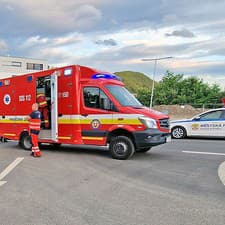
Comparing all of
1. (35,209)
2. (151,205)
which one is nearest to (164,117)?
(151,205)

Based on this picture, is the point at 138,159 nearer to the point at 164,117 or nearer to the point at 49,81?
the point at 164,117

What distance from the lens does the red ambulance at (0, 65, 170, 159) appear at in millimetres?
9148

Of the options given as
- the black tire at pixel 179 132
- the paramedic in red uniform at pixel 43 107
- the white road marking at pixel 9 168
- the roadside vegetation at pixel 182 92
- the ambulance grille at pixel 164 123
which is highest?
the roadside vegetation at pixel 182 92

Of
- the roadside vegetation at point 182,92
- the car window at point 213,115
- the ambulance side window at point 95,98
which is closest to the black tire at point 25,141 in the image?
the ambulance side window at point 95,98

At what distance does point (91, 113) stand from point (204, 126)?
6933mm

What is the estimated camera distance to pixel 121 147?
9305 millimetres

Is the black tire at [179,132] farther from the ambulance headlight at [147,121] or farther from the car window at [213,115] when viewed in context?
the ambulance headlight at [147,121]

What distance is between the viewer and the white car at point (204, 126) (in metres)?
14.5

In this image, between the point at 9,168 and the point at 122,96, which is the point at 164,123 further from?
the point at 9,168

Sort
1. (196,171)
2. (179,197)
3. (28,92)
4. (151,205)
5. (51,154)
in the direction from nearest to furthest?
(151,205)
(179,197)
(196,171)
(51,154)
(28,92)

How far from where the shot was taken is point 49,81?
11.0m

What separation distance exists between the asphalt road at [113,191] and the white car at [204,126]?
498cm

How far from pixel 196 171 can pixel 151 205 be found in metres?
3.01

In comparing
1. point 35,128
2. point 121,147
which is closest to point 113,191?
point 121,147
